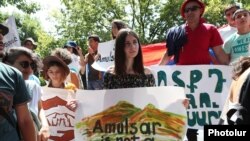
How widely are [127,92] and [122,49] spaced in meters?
0.41

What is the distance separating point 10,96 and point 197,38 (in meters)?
3.07

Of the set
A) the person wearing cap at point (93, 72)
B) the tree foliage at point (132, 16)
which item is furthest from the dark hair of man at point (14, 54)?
the tree foliage at point (132, 16)

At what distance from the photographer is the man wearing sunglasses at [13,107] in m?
2.62

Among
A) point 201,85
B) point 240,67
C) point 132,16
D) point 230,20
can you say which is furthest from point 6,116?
point 132,16

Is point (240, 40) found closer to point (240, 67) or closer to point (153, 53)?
point (153, 53)

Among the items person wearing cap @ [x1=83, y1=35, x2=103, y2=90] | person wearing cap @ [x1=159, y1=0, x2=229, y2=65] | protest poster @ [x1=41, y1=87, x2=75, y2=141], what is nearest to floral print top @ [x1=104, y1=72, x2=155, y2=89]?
protest poster @ [x1=41, y1=87, x2=75, y2=141]

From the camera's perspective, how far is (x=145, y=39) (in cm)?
3331

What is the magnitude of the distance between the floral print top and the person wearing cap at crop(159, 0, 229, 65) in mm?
959

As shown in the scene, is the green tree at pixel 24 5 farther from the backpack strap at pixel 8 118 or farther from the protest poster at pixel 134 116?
the backpack strap at pixel 8 118

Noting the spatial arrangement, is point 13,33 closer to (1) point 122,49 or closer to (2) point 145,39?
(1) point 122,49

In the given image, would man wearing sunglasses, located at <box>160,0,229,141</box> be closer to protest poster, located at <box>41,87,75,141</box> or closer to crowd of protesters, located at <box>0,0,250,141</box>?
crowd of protesters, located at <box>0,0,250,141</box>

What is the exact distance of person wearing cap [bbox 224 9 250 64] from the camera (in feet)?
18.4

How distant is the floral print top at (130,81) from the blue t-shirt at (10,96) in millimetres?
1915

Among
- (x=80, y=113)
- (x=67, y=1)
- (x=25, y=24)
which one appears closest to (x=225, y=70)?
(x=80, y=113)
